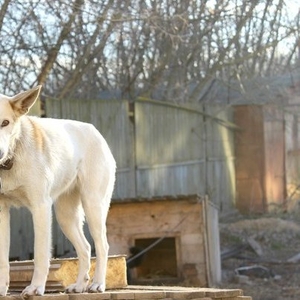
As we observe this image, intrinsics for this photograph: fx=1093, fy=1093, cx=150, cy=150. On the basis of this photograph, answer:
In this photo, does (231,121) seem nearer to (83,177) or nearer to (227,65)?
(227,65)

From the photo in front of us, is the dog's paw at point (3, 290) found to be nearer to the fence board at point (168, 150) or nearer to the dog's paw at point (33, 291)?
the dog's paw at point (33, 291)

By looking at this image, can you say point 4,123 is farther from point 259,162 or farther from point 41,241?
point 259,162

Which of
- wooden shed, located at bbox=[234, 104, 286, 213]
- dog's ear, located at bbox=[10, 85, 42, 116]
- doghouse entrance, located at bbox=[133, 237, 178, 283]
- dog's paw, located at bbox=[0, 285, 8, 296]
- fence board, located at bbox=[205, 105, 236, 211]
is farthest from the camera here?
wooden shed, located at bbox=[234, 104, 286, 213]

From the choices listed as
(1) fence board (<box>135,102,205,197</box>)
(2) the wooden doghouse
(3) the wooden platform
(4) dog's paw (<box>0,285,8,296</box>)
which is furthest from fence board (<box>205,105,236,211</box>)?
(4) dog's paw (<box>0,285,8,296</box>)

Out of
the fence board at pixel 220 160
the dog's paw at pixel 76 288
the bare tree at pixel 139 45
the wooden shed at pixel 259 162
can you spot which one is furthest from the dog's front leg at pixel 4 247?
the wooden shed at pixel 259 162

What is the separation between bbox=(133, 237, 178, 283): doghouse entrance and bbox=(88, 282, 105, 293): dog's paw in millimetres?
8007

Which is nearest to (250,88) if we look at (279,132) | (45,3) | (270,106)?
(270,106)

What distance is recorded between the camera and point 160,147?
20469 mm

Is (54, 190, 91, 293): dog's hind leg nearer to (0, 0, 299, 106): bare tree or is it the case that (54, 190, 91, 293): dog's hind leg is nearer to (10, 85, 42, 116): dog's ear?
(10, 85, 42, 116): dog's ear

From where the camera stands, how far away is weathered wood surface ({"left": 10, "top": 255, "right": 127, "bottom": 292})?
8.22m

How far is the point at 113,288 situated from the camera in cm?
864

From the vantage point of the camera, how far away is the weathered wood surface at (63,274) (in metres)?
8.22

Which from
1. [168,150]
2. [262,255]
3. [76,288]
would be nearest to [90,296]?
[76,288]

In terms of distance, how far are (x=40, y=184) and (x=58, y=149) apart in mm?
430
